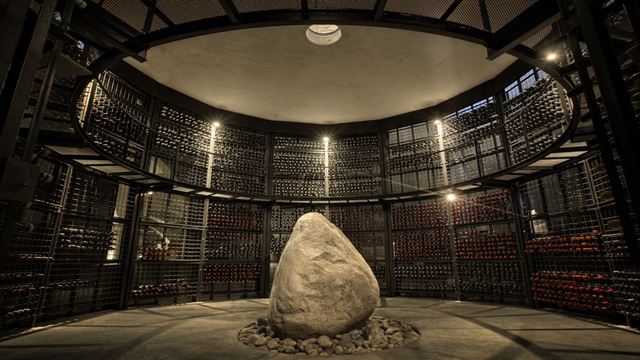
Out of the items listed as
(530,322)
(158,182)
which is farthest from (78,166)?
(530,322)

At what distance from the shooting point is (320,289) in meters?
4.88

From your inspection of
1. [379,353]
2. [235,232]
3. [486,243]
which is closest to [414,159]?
[486,243]

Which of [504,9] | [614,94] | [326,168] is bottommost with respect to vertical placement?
[614,94]

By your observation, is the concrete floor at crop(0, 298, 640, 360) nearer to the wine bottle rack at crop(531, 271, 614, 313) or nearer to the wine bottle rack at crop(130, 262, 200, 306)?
the wine bottle rack at crop(531, 271, 614, 313)

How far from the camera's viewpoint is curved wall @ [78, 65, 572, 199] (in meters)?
7.80

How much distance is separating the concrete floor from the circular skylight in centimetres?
655

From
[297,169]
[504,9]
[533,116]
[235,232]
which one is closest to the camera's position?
[504,9]

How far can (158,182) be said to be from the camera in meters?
8.21

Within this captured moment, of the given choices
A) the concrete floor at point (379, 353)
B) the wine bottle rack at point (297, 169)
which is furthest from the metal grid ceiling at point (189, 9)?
the wine bottle rack at point (297, 169)

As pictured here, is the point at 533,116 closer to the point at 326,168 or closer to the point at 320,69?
the point at 320,69

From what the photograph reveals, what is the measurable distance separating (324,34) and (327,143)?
16.5ft

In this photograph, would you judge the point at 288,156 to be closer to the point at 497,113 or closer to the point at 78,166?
the point at 78,166

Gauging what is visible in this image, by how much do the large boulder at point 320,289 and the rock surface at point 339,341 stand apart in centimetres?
14

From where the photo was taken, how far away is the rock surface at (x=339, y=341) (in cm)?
443
